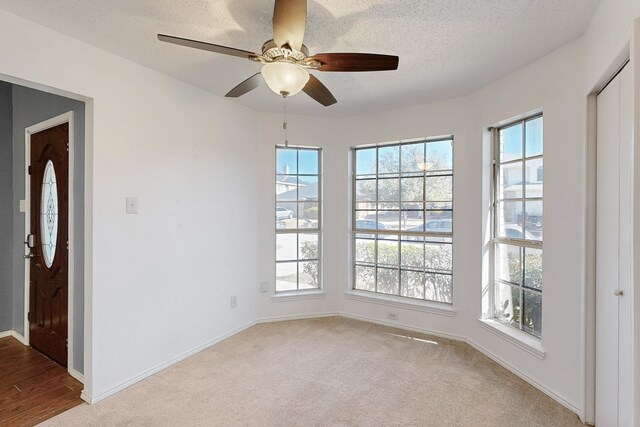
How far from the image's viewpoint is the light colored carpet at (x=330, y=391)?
2107mm

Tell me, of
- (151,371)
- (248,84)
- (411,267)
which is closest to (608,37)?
(248,84)

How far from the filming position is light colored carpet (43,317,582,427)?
2107mm

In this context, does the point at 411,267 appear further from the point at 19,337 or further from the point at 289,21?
the point at 19,337

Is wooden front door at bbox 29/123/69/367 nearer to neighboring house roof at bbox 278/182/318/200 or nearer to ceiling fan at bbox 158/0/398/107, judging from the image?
ceiling fan at bbox 158/0/398/107

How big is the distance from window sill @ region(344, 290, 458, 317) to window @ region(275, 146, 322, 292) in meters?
0.54

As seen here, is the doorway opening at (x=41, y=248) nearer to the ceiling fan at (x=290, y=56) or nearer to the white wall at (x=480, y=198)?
the ceiling fan at (x=290, y=56)

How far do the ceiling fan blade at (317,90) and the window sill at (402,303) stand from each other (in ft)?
8.13

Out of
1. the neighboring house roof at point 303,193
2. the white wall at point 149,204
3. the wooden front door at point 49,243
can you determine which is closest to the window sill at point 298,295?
the white wall at point 149,204

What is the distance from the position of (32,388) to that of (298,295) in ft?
8.23

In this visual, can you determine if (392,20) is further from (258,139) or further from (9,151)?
(9,151)

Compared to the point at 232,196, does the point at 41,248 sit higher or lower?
lower

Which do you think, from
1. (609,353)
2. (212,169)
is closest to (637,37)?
(609,353)

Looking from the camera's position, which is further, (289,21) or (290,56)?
(290,56)

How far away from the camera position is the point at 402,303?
12.1 feet
